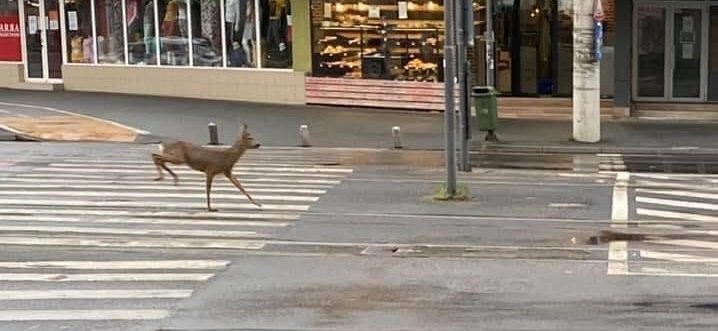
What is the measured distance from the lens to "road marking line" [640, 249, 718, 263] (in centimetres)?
1045

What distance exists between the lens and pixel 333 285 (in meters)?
9.38

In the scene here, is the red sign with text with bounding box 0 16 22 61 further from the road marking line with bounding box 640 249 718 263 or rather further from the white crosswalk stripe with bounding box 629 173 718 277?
the road marking line with bounding box 640 249 718 263

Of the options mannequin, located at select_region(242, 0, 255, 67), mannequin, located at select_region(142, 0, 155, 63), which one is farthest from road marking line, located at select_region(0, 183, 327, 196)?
mannequin, located at select_region(142, 0, 155, 63)

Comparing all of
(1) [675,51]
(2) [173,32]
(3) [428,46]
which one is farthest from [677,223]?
(2) [173,32]

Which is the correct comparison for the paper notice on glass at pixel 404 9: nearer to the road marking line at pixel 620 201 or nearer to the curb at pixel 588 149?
the curb at pixel 588 149

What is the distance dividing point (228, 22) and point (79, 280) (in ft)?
63.1

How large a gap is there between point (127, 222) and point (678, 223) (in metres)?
6.31

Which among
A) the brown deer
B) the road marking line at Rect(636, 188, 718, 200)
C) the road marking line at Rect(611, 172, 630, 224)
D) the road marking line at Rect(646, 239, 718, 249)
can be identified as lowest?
the road marking line at Rect(636, 188, 718, 200)

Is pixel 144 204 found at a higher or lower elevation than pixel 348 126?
lower

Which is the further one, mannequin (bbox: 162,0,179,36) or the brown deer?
mannequin (bbox: 162,0,179,36)

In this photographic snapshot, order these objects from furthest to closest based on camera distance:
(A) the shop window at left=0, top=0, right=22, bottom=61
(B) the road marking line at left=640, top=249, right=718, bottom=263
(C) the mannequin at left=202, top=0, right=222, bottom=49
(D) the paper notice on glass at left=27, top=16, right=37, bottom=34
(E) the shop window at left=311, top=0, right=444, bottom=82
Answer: (A) the shop window at left=0, top=0, right=22, bottom=61 < (D) the paper notice on glass at left=27, top=16, right=37, bottom=34 < (C) the mannequin at left=202, top=0, right=222, bottom=49 < (E) the shop window at left=311, top=0, right=444, bottom=82 < (B) the road marking line at left=640, top=249, right=718, bottom=263

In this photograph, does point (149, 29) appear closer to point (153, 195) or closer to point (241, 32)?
point (241, 32)

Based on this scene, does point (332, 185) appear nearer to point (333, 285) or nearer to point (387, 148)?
point (387, 148)

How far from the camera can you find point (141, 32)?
29.6 meters
